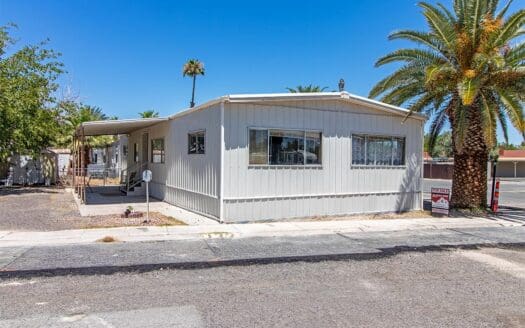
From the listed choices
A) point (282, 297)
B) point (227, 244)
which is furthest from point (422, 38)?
point (282, 297)

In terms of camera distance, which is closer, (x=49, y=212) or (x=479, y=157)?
(x=49, y=212)

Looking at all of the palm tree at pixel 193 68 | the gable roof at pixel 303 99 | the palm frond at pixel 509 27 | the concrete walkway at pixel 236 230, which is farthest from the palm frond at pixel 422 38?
the palm tree at pixel 193 68

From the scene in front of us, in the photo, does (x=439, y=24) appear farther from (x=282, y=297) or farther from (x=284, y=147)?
(x=282, y=297)

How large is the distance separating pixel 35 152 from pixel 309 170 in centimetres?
1547

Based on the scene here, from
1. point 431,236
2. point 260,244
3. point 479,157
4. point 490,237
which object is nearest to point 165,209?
point 260,244

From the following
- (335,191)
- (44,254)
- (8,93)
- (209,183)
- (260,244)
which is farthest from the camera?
(8,93)

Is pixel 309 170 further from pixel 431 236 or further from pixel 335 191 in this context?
pixel 431 236

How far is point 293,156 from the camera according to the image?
467 inches

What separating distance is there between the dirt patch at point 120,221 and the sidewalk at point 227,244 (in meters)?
0.64

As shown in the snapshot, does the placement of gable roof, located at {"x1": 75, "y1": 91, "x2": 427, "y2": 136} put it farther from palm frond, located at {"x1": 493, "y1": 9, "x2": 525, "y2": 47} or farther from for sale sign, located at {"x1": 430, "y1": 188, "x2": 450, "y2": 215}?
palm frond, located at {"x1": 493, "y1": 9, "x2": 525, "y2": 47}

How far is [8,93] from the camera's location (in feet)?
58.9

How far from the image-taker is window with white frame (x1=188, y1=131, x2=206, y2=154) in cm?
1236

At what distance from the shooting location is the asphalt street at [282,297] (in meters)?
4.48

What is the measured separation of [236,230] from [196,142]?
3833mm
